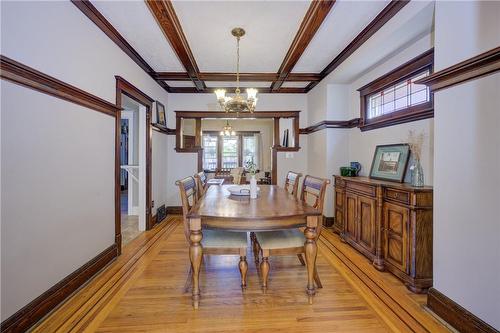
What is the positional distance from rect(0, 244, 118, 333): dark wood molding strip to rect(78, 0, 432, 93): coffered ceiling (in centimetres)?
242

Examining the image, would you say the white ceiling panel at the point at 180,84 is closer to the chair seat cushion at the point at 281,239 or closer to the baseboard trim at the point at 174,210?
the baseboard trim at the point at 174,210

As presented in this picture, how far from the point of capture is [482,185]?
A: 4.74 ft

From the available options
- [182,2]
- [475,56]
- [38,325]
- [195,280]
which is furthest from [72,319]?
[475,56]

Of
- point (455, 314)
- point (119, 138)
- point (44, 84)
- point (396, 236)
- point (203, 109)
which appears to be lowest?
point (455, 314)

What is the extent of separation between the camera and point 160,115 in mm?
4387

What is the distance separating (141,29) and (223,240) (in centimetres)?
250

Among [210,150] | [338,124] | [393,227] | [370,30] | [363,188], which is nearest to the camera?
[393,227]

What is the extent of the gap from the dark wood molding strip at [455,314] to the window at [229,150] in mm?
7097

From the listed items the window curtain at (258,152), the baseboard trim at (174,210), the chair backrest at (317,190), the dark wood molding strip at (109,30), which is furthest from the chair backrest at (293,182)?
the window curtain at (258,152)

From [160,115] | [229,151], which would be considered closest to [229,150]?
[229,151]

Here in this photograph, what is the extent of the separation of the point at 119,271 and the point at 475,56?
347cm

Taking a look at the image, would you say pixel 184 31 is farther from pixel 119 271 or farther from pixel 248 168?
pixel 119 271

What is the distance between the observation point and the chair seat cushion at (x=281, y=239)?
6.55 feet

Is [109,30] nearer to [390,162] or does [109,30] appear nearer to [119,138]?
[119,138]
